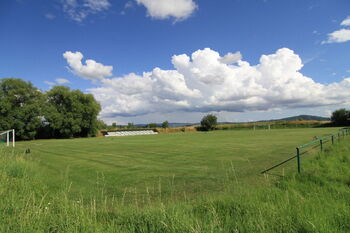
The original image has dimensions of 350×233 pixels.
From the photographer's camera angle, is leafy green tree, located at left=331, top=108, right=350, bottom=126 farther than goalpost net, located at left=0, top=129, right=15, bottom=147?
Yes

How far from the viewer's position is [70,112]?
55.3m

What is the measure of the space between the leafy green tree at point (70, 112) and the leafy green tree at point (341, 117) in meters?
98.4

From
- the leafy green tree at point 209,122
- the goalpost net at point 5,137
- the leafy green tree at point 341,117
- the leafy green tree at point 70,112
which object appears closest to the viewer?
the goalpost net at point 5,137

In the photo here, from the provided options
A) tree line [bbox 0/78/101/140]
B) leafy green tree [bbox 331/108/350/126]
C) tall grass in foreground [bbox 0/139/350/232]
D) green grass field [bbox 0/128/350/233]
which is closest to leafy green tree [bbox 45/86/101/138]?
tree line [bbox 0/78/101/140]

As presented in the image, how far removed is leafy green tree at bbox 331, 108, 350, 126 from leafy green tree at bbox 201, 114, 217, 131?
52365mm

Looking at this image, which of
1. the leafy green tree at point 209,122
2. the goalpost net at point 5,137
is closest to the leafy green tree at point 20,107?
the goalpost net at point 5,137

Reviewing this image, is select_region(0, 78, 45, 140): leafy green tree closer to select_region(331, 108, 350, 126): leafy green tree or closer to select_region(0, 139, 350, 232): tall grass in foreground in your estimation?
select_region(0, 139, 350, 232): tall grass in foreground

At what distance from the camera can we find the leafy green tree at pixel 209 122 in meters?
98.1

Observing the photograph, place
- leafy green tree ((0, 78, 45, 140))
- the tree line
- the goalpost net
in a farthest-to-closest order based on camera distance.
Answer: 1. the tree line
2. leafy green tree ((0, 78, 45, 140))
3. the goalpost net

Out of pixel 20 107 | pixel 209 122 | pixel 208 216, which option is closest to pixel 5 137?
pixel 20 107

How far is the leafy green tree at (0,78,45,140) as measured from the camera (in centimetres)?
4422

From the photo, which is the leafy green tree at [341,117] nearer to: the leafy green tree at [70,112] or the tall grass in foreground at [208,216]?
the leafy green tree at [70,112]

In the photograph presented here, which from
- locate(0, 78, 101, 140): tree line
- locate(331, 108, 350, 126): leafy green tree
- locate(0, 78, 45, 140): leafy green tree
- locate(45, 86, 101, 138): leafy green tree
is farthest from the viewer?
locate(331, 108, 350, 126): leafy green tree

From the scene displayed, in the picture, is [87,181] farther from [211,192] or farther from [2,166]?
[211,192]
